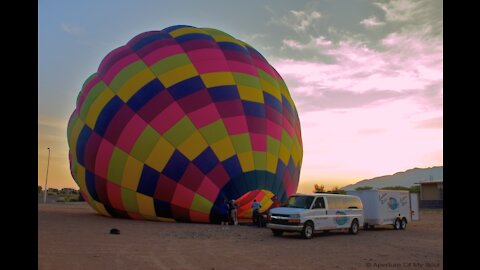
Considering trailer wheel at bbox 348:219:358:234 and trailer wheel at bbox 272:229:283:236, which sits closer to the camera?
trailer wheel at bbox 272:229:283:236


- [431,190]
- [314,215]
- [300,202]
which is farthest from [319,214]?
[431,190]

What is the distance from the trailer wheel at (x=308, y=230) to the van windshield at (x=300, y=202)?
2.00 feet

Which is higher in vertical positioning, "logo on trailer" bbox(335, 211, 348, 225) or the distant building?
"logo on trailer" bbox(335, 211, 348, 225)

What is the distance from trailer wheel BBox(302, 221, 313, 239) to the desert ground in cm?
22

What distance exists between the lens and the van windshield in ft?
46.9

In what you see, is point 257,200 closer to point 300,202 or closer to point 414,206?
point 300,202

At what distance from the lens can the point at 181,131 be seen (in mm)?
15281

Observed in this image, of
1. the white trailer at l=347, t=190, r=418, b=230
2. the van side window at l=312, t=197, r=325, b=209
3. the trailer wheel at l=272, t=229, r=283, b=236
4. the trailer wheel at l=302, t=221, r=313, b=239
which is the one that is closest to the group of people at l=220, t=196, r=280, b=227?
the trailer wheel at l=272, t=229, r=283, b=236

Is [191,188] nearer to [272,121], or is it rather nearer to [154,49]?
[272,121]

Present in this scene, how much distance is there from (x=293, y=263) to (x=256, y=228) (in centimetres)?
712

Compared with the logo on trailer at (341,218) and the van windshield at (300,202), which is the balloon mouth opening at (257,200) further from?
the logo on trailer at (341,218)

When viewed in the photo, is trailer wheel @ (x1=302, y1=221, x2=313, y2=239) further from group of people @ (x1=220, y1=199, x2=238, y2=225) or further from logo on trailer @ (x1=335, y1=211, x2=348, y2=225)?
group of people @ (x1=220, y1=199, x2=238, y2=225)

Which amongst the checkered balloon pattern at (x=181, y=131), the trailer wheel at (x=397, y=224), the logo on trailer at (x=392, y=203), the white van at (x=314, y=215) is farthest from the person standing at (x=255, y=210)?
the trailer wheel at (x=397, y=224)

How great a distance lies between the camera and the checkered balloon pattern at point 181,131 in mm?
15180
